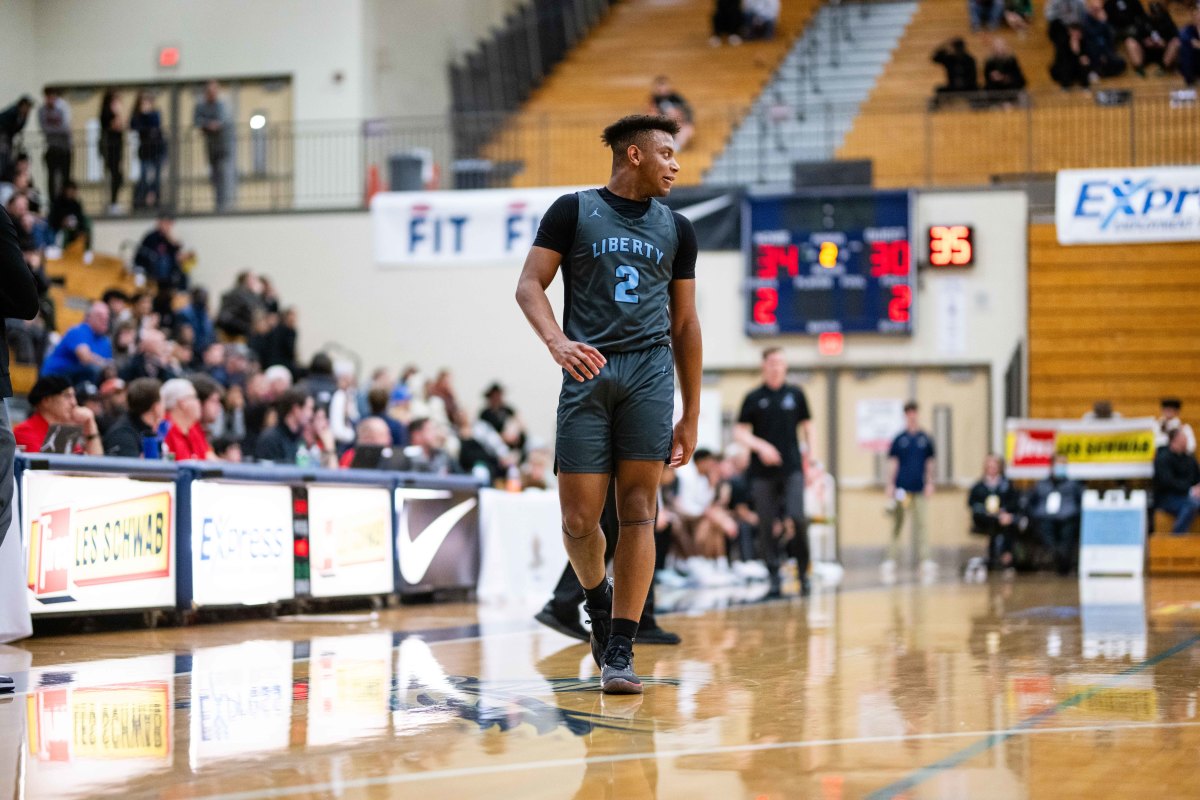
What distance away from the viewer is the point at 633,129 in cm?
590

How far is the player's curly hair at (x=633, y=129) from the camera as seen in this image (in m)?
5.89

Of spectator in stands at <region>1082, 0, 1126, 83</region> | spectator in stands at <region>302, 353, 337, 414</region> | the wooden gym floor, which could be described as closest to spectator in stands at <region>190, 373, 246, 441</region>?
spectator in stands at <region>302, 353, 337, 414</region>

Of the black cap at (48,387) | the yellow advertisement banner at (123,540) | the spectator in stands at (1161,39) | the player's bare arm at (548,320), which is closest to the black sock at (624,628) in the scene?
the player's bare arm at (548,320)

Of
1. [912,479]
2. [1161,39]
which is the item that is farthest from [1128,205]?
[1161,39]

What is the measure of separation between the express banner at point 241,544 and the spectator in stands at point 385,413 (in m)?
4.05

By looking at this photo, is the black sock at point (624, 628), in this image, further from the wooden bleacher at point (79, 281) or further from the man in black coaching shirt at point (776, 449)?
the wooden bleacher at point (79, 281)

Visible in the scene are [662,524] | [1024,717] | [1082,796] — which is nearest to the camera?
[1082,796]

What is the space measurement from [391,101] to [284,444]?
12.7 meters

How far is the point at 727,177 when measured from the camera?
2250cm

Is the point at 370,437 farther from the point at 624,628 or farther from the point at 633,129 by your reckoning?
the point at 624,628

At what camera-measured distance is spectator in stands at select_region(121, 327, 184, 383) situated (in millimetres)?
13828

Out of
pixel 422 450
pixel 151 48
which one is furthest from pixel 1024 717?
pixel 151 48

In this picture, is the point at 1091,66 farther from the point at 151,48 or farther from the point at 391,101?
the point at 151,48

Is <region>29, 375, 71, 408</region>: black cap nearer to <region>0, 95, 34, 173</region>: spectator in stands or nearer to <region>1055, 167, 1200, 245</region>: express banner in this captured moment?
<region>0, 95, 34, 173</region>: spectator in stands
